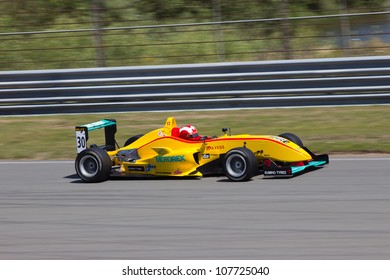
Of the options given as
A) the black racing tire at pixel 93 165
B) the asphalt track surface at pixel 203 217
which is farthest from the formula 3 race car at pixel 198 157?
the asphalt track surface at pixel 203 217

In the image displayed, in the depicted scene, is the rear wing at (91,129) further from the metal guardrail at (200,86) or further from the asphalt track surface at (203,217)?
the metal guardrail at (200,86)

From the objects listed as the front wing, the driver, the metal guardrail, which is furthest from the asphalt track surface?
the metal guardrail

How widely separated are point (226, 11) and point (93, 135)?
5706 mm

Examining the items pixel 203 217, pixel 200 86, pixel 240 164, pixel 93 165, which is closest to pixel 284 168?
pixel 240 164

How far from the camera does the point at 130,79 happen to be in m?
14.5

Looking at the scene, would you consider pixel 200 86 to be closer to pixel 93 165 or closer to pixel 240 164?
pixel 93 165

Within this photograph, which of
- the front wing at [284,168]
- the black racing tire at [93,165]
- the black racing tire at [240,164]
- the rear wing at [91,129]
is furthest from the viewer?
the rear wing at [91,129]

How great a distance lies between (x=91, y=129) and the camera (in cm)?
996

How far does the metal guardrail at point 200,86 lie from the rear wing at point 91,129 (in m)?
4.00

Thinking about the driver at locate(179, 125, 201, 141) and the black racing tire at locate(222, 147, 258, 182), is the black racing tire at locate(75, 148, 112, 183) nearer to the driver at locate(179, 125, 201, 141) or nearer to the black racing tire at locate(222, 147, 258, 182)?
the driver at locate(179, 125, 201, 141)

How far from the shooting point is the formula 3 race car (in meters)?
8.88

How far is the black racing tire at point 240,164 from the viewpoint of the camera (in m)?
8.71

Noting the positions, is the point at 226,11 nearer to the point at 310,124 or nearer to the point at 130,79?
the point at 130,79

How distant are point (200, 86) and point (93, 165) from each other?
5004 mm
